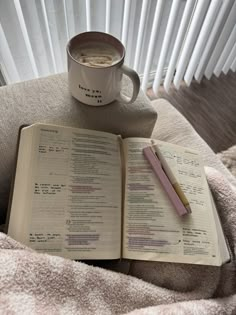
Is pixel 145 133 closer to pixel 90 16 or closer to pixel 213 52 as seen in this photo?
pixel 90 16

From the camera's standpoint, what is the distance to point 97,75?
22.1 inches

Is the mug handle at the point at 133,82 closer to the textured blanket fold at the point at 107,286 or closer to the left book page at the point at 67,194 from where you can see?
the left book page at the point at 67,194

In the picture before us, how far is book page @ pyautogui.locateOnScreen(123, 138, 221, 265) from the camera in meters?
0.55

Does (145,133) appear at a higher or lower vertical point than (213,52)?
higher

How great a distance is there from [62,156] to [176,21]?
30.4 inches

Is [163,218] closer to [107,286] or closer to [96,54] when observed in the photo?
[107,286]

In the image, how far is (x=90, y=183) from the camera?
58 cm

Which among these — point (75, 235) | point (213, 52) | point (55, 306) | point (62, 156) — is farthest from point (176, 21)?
point (55, 306)

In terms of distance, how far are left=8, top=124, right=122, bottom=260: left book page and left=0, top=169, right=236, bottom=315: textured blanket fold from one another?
0.04 meters

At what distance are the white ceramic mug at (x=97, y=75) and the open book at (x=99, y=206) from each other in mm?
68

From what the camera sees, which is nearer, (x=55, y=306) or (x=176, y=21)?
(x=55, y=306)

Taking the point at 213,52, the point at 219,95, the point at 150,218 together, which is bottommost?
the point at 219,95

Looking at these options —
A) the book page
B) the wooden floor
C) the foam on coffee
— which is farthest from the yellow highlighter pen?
the wooden floor

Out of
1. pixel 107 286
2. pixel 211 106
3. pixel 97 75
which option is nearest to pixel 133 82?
pixel 97 75
